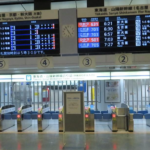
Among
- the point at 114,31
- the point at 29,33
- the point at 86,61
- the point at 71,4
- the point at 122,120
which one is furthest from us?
the point at 122,120

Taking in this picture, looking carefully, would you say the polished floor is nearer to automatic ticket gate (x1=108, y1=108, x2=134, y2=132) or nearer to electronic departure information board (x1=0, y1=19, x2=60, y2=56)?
automatic ticket gate (x1=108, y1=108, x2=134, y2=132)

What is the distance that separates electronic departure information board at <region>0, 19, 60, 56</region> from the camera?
4.79 meters

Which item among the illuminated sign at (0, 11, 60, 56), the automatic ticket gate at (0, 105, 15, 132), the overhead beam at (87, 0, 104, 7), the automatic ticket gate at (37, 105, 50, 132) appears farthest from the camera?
the automatic ticket gate at (0, 105, 15, 132)

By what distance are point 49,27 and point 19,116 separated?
6591mm

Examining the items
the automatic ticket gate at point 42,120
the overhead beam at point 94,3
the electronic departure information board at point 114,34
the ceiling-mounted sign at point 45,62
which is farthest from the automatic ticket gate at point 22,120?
the overhead beam at point 94,3

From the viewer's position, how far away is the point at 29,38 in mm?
4859

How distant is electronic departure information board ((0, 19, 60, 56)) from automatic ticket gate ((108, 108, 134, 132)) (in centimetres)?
593

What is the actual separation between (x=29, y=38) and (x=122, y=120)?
7.10 meters

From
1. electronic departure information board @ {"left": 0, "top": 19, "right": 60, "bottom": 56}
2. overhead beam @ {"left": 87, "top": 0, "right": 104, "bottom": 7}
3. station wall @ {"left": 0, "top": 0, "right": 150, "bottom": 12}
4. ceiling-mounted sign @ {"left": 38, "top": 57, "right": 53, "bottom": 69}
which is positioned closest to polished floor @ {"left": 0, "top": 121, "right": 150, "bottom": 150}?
ceiling-mounted sign @ {"left": 38, "top": 57, "right": 53, "bottom": 69}

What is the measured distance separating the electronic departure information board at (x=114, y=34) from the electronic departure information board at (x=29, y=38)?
26.0 inches

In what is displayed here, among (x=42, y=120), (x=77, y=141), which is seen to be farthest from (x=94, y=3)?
(x=42, y=120)

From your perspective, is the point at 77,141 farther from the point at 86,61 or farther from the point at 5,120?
the point at 5,120

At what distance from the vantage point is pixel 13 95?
14.0 m

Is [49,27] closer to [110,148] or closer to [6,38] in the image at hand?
[6,38]
